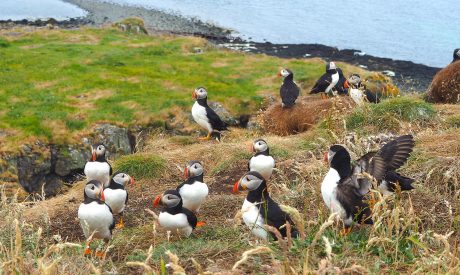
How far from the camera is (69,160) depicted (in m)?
15.9

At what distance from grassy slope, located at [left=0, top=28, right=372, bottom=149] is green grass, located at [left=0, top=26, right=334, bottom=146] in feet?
0.10

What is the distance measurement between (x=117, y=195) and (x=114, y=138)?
32.5 feet

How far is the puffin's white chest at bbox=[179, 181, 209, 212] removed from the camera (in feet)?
23.8

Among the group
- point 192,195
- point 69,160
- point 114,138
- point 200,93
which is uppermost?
point 200,93

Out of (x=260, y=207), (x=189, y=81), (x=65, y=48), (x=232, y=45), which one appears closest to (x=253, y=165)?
(x=260, y=207)

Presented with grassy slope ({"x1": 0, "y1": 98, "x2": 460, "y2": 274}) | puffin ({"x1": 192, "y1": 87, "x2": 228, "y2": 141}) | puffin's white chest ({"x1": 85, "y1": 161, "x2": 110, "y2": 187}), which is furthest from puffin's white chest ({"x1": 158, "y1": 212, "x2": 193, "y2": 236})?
puffin ({"x1": 192, "y1": 87, "x2": 228, "y2": 141})

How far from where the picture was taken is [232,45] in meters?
37.8

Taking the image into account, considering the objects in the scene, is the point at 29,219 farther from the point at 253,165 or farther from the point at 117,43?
the point at 117,43

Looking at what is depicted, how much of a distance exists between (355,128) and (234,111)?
9890 mm

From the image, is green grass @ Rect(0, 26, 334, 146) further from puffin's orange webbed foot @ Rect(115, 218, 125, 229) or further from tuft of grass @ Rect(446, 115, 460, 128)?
tuft of grass @ Rect(446, 115, 460, 128)

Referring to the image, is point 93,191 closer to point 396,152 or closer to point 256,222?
point 256,222

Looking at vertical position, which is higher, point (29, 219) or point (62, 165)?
point (29, 219)

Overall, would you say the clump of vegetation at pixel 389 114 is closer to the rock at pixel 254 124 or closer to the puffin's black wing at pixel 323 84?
the rock at pixel 254 124

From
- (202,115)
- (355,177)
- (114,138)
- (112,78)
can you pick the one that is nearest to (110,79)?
(112,78)
